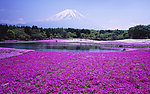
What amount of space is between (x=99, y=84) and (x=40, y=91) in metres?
4.55

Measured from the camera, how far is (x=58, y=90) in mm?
8086

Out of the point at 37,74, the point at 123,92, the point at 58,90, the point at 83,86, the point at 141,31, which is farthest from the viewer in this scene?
the point at 141,31

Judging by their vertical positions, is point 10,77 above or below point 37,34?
below

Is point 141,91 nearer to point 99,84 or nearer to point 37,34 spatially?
point 99,84

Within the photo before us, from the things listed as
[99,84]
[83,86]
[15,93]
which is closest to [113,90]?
[99,84]

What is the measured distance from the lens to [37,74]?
38.5ft

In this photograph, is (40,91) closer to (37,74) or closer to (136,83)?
(37,74)

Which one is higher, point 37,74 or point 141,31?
point 141,31

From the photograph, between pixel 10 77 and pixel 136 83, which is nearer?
pixel 136 83

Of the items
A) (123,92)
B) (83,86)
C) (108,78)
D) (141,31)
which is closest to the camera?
(123,92)

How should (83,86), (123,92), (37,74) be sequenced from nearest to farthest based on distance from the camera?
(123,92) < (83,86) < (37,74)

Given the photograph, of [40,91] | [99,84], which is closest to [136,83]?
[99,84]

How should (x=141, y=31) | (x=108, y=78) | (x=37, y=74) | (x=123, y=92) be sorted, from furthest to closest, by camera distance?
(x=141, y=31) < (x=37, y=74) < (x=108, y=78) < (x=123, y=92)

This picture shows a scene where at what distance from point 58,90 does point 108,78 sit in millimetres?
4737
